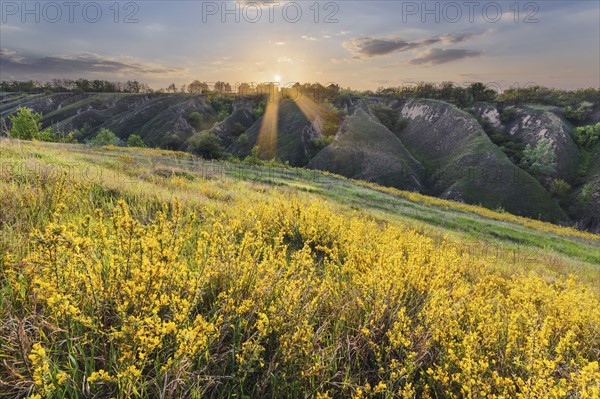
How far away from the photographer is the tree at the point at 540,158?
82.6 metres

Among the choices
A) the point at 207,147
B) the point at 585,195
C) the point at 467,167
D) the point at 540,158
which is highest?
the point at 207,147

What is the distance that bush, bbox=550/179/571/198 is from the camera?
7644cm

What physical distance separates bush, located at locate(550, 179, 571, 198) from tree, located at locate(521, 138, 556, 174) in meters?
5.76

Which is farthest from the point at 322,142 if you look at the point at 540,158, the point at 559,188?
the point at 559,188

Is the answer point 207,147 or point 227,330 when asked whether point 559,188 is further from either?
point 227,330

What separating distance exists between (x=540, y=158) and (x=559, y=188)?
11084 mm

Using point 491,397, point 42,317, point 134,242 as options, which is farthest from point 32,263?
point 491,397

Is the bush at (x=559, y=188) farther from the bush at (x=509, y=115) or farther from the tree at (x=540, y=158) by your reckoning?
the bush at (x=509, y=115)

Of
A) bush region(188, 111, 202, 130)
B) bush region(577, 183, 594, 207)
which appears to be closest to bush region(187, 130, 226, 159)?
bush region(188, 111, 202, 130)

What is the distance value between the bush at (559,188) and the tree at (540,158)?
576cm

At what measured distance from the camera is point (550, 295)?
494 centimetres

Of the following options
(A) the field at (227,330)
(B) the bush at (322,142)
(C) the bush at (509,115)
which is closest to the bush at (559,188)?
(C) the bush at (509,115)

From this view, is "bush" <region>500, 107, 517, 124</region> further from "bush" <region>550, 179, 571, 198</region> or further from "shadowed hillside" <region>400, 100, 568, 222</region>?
"bush" <region>550, 179, 571, 198</region>

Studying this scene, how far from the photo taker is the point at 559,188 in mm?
76625
